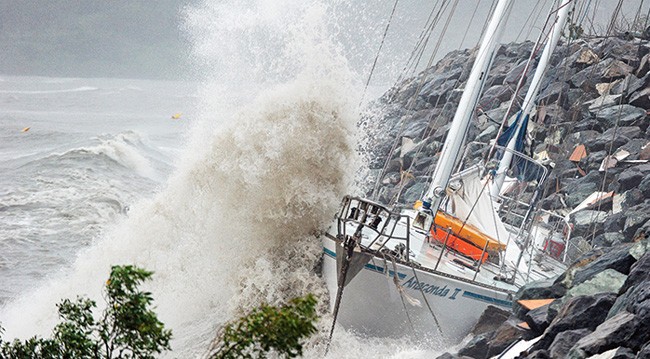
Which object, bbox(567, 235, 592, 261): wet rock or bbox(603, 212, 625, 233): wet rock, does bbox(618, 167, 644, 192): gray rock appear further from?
bbox(567, 235, 592, 261): wet rock

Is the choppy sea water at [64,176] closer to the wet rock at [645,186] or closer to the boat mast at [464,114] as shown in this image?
the boat mast at [464,114]

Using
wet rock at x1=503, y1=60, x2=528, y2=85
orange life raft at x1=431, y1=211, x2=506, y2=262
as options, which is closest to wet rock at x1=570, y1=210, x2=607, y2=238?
orange life raft at x1=431, y1=211, x2=506, y2=262

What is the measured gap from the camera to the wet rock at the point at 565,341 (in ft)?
22.6

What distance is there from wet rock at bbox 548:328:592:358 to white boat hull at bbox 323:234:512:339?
9.25 feet

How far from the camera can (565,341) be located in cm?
697

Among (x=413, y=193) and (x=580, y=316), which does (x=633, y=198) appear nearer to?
(x=413, y=193)

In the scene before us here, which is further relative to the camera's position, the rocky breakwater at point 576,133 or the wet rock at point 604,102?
the wet rock at point 604,102

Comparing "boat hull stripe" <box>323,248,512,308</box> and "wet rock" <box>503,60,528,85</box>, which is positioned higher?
"wet rock" <box>503,60,528,85</box>

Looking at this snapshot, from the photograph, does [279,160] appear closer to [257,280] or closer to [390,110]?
[257,280]

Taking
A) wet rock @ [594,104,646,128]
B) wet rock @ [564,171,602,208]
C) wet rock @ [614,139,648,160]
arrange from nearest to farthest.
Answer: wet rock @ [564,171,602,208], wet rock @ [614,139,648,160], wet rock @ [594,104,646,128]

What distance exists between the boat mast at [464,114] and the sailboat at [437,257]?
0.01 m

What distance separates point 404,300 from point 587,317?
118 inches

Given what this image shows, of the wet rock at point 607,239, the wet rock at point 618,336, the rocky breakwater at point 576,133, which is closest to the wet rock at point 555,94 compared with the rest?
the rocky breakwater at point 576,133

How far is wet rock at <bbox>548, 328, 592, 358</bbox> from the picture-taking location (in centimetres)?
688
